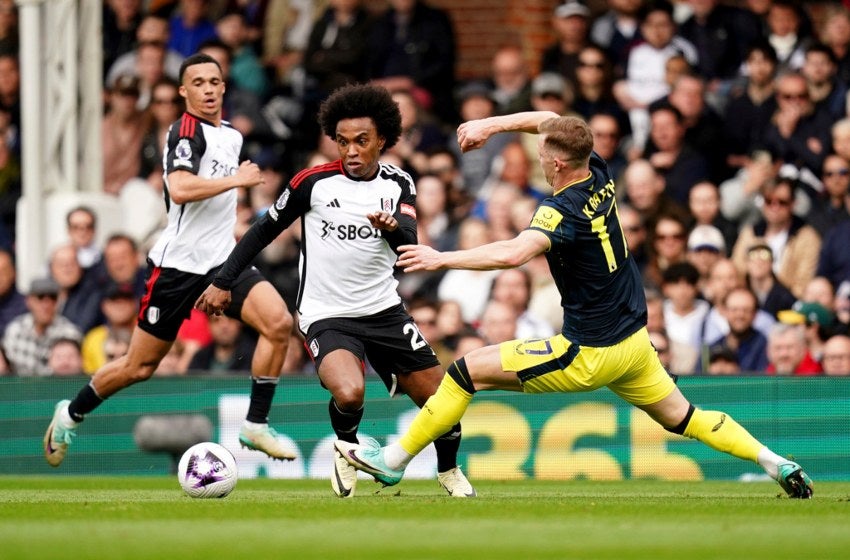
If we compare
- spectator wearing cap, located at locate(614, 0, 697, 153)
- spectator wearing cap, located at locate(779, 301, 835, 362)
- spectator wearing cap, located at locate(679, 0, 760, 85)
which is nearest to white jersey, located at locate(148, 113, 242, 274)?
spectator wearing cap, located at locate(779, 301, 835, 362)

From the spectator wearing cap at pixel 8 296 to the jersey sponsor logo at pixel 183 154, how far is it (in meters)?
7.20

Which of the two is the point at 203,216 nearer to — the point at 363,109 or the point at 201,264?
the point at 201,264

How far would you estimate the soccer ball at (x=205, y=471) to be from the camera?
10.7 meters

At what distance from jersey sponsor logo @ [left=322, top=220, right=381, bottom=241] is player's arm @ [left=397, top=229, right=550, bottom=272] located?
1.12 meters

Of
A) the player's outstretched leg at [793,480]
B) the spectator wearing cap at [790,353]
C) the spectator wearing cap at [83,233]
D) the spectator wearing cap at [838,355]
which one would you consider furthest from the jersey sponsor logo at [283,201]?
the spectator wearing cap at [83,233]

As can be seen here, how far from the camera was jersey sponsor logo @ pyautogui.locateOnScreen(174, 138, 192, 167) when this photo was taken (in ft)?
37.8

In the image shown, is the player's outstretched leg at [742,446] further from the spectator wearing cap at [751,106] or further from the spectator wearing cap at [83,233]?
the spectator wearing cap at [83,233]

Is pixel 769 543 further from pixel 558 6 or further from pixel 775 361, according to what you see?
pixel 558 6

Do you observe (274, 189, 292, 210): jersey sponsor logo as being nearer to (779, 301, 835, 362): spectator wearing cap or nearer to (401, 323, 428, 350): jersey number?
(401, 323, 428, 350): jersey number

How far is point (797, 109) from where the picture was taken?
16219 millimetres

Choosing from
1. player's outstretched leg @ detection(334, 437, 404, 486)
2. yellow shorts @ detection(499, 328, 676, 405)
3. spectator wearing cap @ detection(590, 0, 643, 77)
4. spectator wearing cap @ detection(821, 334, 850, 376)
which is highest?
spectator wearing cap @ detection(590, 0, 643, 77)

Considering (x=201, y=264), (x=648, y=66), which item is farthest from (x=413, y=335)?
(x=648, y=66)

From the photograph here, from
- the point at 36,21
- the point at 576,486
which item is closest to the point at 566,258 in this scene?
the point at 576,486

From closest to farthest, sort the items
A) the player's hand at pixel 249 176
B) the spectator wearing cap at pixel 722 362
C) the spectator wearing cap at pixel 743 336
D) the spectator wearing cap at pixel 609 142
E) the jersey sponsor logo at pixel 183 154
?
1. the player's hand at pixel 249 176
2. the jersey sponsor logo at pixel 183 154
3. the spectator wearing cap at pixel 722 362
4. the spectator wearing cap at pixel 743 336
5. the spectator wearing cap at pixel 609 142
